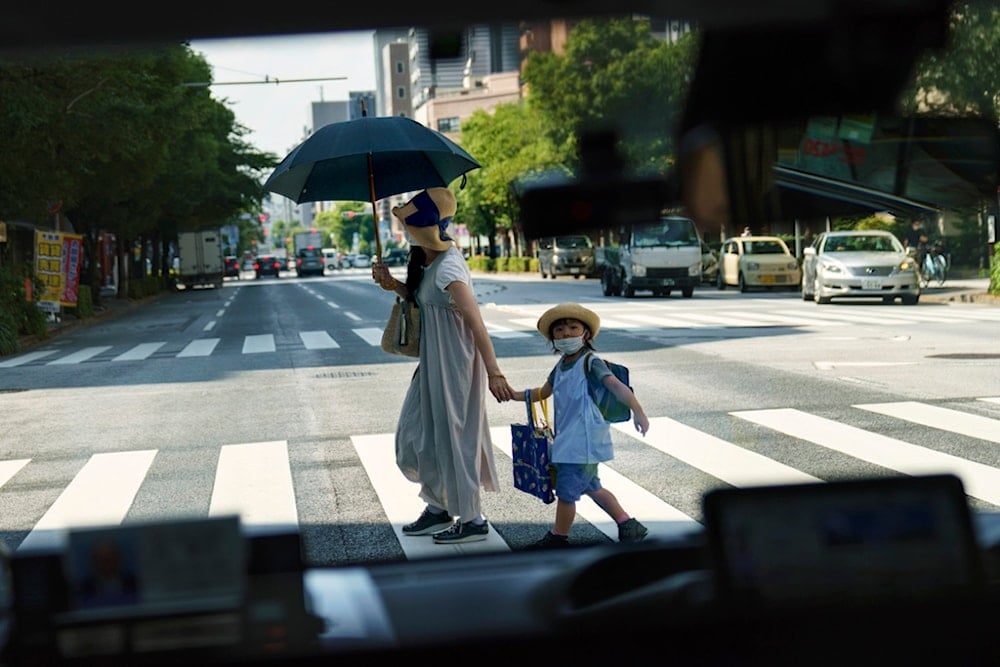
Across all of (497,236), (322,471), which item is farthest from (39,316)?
(497,236)

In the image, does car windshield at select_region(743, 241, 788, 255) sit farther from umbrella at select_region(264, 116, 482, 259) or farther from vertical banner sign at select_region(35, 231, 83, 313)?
vertical banner sign at select_region(35, 231, 83, 313)

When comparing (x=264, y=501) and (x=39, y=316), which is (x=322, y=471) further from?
(x=39, y=316)

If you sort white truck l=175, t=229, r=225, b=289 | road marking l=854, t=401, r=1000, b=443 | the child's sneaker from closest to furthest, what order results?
1. the child's sneaker
2. road marking l=854, t=401, r=1000, b=443
3. white truck l=175, t=229, r=225, b=289

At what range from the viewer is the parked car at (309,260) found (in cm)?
9119

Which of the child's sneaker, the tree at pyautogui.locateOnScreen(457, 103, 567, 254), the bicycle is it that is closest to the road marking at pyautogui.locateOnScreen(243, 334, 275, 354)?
the child's sneaker

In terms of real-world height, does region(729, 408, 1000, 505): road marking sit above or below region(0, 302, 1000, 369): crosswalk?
above

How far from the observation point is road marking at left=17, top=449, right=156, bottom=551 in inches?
299

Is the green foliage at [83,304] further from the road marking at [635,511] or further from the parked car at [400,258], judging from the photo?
the road marking at [635,511]

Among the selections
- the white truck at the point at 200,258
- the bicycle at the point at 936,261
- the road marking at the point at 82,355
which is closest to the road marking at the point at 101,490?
the bicycle at the point at 936,261

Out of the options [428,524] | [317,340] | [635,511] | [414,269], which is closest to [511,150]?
[414,269]

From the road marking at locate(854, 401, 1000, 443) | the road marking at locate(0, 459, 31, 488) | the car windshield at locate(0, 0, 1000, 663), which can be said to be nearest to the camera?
the car windshield at locate(0, 0, 1000, 663)

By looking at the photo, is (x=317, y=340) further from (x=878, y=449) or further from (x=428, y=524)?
(x=428, y=524)

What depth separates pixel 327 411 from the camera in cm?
1273

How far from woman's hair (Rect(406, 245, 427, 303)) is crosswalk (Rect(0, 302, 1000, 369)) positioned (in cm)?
1402
